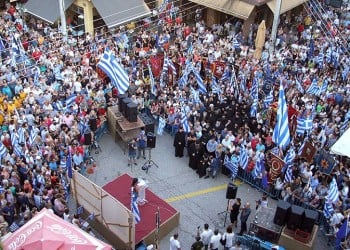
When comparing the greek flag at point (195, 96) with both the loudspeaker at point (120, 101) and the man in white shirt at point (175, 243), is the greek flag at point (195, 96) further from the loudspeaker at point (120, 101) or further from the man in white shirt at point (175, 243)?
the man in white shirt at point (175, 243)

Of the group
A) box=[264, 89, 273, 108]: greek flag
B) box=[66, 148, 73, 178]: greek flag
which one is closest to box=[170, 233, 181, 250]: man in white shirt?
box=[66, 148, 73, 178]: greek flag

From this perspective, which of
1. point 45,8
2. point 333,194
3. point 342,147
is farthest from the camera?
point 45,8

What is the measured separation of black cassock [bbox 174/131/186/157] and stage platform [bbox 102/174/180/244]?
110 inches

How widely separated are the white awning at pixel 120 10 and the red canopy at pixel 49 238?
623 inches

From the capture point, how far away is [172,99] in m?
20.0

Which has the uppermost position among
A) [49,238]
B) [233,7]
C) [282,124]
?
[233,7]

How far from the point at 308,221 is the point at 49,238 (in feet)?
23.7

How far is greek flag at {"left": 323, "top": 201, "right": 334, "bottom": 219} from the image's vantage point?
1465 centimetres

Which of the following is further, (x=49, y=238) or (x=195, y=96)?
(x=195, y=96)

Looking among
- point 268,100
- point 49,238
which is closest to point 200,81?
point 268,100

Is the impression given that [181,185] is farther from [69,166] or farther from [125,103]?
[69,166]

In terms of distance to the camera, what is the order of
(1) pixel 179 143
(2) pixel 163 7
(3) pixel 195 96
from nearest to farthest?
(1) pixel 179 143 < (3) pixel 195 96 < (2) pixel 163 7

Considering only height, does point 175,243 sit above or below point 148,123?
below

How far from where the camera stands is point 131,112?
18219mm
